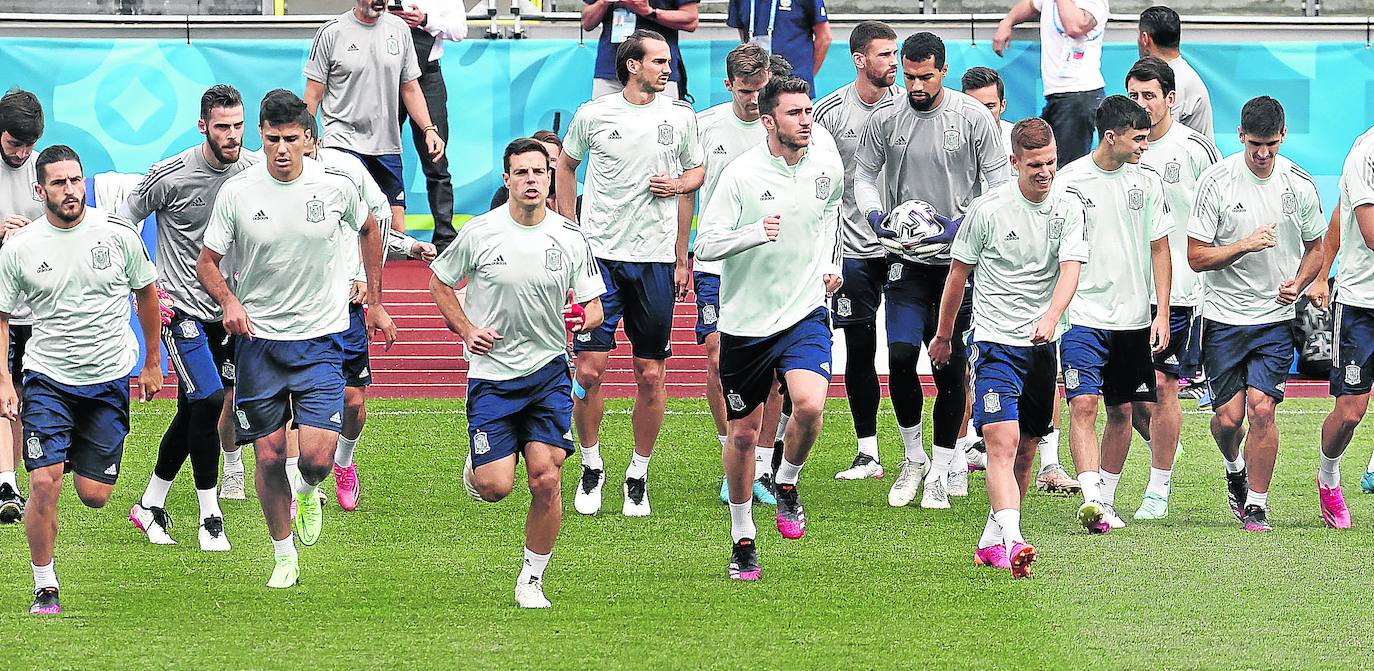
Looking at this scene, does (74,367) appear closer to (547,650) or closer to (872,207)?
(547,650)

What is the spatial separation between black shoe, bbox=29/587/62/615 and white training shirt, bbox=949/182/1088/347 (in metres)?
4.13

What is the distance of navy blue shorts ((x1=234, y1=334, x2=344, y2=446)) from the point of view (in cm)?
743

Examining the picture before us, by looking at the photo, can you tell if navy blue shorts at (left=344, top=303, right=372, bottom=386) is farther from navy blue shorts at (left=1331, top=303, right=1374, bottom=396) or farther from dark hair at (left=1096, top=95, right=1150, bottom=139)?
navy blue shorts at (left=1331, top=303, right=1374, bottom=396)

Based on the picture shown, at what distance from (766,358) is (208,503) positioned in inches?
114

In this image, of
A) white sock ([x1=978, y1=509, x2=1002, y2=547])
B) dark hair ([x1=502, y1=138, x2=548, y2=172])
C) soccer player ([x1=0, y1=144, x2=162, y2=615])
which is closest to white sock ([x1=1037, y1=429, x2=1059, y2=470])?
white sock ([x1=978, y1=509, x2=1002, y2=547])

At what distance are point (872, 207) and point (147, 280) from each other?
12.3 feet

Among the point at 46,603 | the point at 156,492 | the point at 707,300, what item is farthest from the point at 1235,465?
the point at 46,603

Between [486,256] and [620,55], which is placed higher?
[620,55]

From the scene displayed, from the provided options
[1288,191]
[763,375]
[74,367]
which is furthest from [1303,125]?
[74,367]

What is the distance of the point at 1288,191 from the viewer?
28.6 feet

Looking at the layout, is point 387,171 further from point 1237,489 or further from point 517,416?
point 1237,489

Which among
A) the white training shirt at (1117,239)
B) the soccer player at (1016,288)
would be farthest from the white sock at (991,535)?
the white training shirt at (1117,239)

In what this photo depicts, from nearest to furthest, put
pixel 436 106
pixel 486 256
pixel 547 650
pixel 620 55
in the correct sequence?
pixel 547 650, pixel 486 256, pixel 620 55, pixel 436 106

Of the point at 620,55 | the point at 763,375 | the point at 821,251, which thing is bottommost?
the point at 763,375
